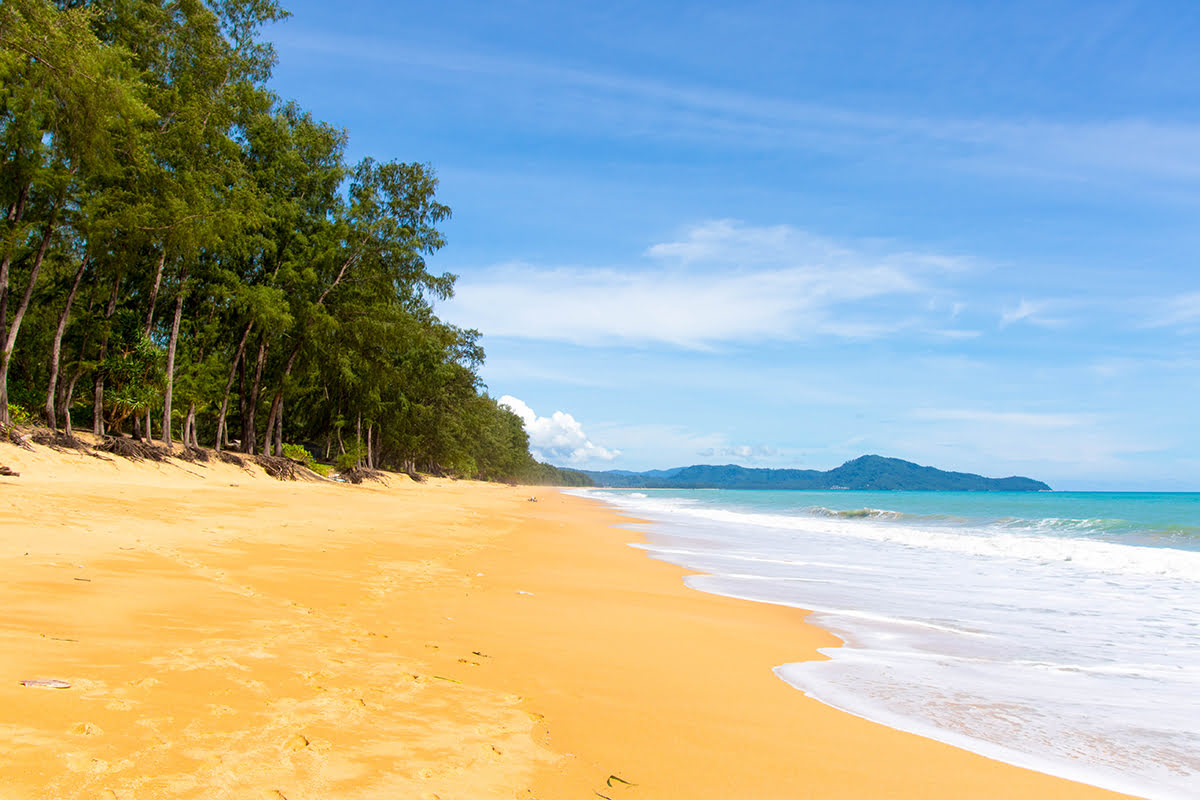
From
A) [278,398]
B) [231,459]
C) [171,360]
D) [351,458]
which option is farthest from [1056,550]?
[351,458]

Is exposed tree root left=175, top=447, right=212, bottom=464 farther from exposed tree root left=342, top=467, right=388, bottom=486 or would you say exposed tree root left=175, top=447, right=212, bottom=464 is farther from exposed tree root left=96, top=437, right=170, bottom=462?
exposed tree root left=342, top=467, right=388, bottom=486

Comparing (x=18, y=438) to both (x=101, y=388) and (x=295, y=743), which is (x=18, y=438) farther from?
(x=295, y=743)

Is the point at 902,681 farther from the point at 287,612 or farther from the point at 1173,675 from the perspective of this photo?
the point at 287,612

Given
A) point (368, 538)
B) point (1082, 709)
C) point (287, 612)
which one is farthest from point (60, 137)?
point (1082, 709)

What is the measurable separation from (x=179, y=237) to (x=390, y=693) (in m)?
21.7

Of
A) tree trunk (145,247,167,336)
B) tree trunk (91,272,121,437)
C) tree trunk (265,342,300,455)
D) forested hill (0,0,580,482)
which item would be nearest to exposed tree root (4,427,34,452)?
forested hill (0,0,580,482)

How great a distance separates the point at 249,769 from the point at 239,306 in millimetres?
27147

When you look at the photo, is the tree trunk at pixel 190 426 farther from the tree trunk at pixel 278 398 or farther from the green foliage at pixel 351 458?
the green foliage at pixel 351 458

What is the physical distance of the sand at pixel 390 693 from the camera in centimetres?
254

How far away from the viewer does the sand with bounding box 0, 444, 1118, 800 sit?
8.32ft

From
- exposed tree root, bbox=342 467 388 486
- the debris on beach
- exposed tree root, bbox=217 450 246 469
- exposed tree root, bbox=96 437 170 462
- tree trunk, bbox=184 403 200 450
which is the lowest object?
exposed tree root, bbox=342 467 388 486

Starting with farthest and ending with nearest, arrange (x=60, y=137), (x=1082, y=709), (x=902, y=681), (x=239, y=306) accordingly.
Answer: (x=239, y=306) < (x=60, y=137) < (x=902, y=681) < (x=1082, y=709)

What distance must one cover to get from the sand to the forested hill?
1391 cm

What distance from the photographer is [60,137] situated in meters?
17.4
